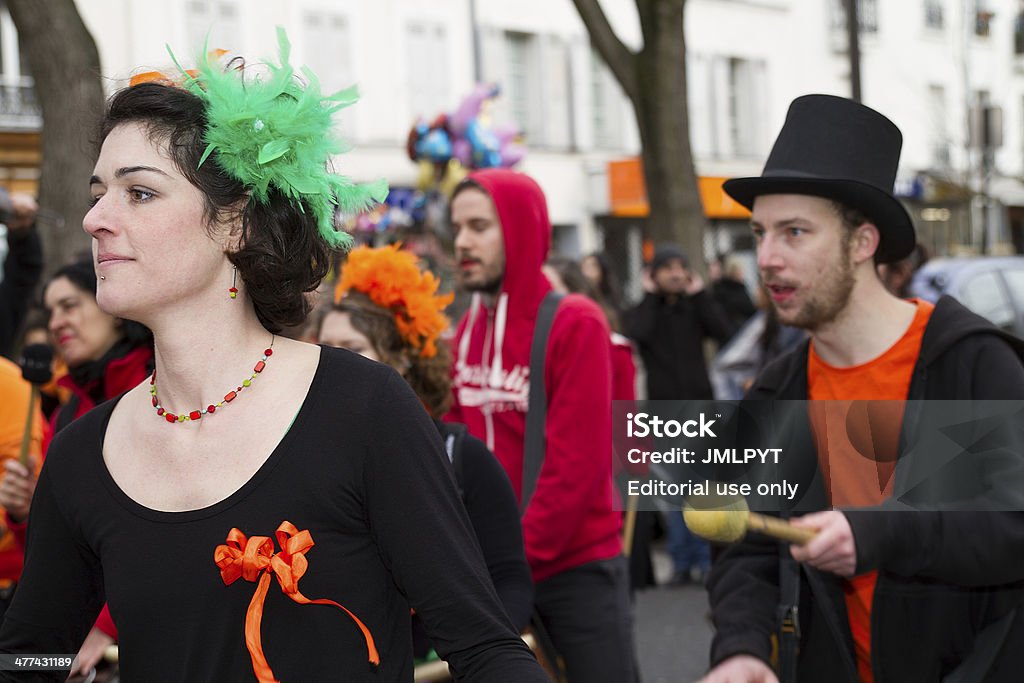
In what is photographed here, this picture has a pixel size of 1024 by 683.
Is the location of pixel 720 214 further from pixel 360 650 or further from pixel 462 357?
pixel 360 650

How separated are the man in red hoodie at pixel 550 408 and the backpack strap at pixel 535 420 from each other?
3 centimetres

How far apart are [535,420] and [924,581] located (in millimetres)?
1711

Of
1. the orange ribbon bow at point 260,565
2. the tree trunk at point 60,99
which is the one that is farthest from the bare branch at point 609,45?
the orange ribbon bow at point 260,565

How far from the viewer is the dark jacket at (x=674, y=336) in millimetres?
8477

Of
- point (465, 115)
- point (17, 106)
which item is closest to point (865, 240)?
point (465, 115)

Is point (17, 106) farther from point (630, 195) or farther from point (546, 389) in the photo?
point (546, 389)

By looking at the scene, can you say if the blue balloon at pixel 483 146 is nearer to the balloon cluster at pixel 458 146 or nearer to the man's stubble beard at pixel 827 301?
the balloon cluster at pixel 458 146

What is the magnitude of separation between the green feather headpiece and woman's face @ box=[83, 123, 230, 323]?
0.08 m

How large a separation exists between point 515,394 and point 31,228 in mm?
3064

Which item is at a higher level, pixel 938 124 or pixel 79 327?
pixel 938 124

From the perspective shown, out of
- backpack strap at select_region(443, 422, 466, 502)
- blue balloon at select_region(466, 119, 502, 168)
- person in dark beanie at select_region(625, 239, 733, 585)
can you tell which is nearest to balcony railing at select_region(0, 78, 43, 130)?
blue balloon at select_region(466, 119, 502, 168)

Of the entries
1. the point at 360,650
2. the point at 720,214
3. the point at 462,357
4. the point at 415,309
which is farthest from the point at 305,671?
the point at 720,214

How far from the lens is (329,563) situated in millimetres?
1971

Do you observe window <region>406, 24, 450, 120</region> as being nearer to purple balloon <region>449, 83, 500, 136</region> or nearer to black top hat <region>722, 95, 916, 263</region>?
purple balloon <region>449, 83, 500, 136</region>
